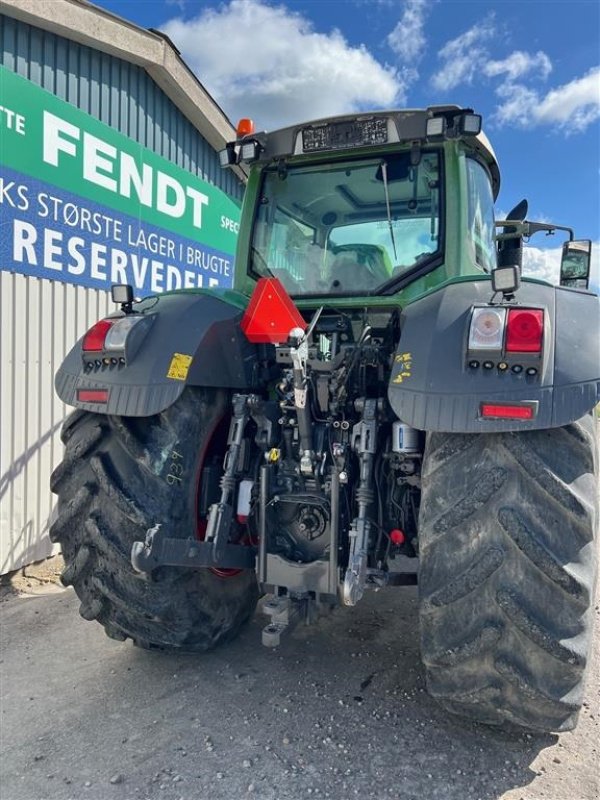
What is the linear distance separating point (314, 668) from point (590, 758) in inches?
47.4

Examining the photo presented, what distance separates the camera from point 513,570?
191cm

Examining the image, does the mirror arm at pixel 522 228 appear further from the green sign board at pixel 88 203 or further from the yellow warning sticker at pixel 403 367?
the green sign board at pixel 88 203

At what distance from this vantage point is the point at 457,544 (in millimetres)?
1979

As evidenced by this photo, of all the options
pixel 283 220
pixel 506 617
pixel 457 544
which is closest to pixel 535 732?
pixel 506 617

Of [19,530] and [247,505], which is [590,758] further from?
[19,530]

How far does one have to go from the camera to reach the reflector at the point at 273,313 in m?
2.43

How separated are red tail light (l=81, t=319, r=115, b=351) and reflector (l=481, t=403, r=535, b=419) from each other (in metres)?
1.63

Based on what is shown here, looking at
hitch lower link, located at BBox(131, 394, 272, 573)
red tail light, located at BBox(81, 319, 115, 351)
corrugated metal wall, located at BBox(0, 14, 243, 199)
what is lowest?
hitch lower link, located at BBox(131, 394, 272, 573)

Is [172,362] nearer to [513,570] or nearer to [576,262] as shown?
[513,570]

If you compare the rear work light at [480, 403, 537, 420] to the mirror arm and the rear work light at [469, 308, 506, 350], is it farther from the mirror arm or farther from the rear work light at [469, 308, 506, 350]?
the mirror arm

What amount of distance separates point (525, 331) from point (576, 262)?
1487 mm

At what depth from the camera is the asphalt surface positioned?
2062mm

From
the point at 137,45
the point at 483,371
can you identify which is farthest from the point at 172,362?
the point at 137,45

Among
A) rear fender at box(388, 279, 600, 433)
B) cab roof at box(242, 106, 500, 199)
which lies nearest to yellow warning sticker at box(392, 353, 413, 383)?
rear fender at box(388, 279, 600, 433)
